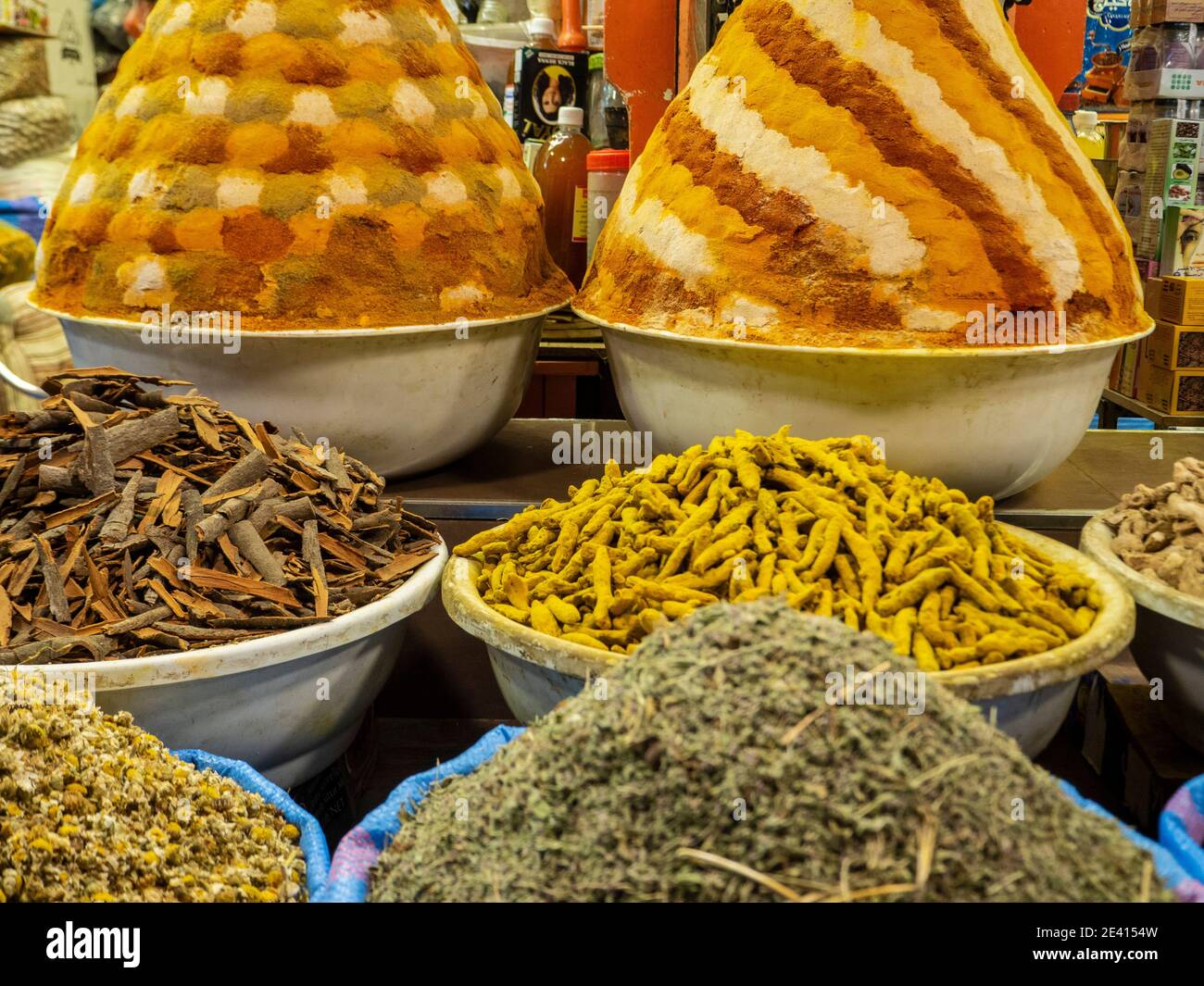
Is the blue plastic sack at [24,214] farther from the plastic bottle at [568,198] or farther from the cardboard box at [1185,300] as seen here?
the cardboard box at [1185,300]

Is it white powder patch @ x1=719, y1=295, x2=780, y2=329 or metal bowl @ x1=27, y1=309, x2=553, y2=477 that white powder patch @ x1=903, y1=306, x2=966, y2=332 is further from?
metal bowl @ x1=27, y1=309, x2=553, y2=477

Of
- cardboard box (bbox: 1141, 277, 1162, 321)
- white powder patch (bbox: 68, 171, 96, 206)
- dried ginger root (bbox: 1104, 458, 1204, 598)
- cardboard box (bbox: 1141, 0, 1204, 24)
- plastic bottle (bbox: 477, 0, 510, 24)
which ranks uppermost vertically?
plastic bottle (bbox: 477, 0, 510, 24)

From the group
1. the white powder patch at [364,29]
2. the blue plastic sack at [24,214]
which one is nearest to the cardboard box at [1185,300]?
the white powder patch at [364,29]

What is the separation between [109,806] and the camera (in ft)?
3.05

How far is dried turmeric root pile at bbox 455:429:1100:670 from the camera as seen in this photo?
1061mm

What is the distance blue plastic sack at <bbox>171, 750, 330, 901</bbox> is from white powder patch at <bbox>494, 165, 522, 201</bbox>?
1057 mm

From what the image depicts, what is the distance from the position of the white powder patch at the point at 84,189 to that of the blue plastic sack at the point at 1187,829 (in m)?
1.65

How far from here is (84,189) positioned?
5.79ft

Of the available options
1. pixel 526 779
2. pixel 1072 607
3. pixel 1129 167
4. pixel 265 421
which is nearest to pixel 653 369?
pixel 265 421

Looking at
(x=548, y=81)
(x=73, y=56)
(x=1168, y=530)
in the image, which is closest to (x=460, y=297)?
(x=1168, y=530)

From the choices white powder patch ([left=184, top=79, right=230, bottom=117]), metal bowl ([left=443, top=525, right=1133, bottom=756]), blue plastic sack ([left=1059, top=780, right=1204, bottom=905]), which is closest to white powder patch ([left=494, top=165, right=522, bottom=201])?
white powder patch ([left=184, top=79, right=230, bottom=117])

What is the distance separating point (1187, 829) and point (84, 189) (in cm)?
169

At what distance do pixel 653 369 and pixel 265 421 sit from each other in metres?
0.55

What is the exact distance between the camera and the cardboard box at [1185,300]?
8.71 feet
